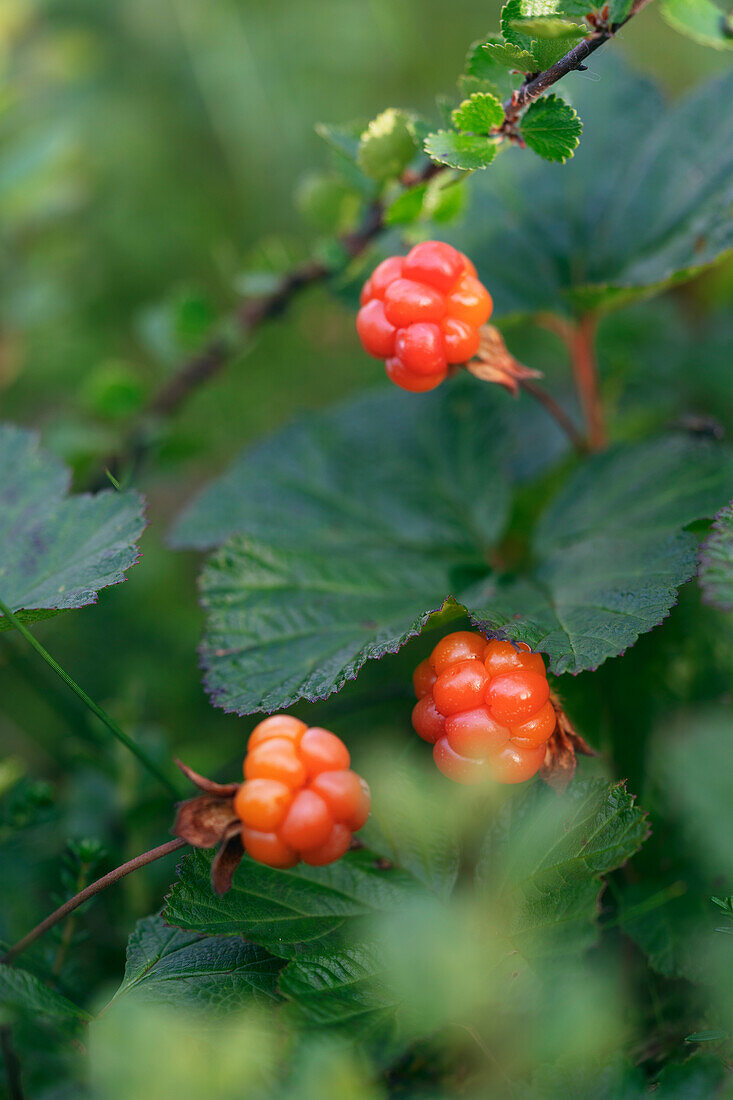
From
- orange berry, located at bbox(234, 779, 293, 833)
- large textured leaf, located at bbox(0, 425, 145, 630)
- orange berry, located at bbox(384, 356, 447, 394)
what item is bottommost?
orange berry, located at bbox(234, 779, 293, 833)

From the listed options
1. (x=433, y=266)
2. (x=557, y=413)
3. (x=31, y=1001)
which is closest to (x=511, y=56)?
(x=433, y=266)

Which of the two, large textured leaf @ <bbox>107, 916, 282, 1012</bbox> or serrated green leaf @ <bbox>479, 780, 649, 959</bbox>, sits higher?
large textured leaf @ <bbox>107, 916, 282, 1012</bbox>

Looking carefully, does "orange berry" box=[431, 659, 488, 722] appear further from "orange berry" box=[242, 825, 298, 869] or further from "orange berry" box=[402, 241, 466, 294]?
"orange berry" box=[402, 241, 466, 294]

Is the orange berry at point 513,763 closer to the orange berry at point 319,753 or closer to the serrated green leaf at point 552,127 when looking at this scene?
the orange berry at point 319,753

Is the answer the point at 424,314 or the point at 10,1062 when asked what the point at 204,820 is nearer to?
the point at 10,1062

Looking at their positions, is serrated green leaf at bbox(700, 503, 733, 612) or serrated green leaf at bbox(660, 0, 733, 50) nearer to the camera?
serrated green leaf at bbox(700, 503, 733, 612)

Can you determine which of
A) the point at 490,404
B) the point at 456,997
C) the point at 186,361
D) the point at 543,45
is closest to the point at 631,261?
the point at 490,404

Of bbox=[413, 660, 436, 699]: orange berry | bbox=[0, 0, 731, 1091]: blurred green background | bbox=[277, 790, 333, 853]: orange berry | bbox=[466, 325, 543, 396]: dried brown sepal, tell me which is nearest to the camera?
bbox=[277, 790, 333, 853]: orange berry

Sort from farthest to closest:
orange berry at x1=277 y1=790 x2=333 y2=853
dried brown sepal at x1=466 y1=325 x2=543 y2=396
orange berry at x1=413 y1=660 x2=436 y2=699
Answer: dried brown sepal at x1=466 y1=325 x2=543 y2=396 → orange berry at x1=413 y1=660 x2=436 y2=699 → orange berry at x1=277 y1=790 x2=333 y2=853

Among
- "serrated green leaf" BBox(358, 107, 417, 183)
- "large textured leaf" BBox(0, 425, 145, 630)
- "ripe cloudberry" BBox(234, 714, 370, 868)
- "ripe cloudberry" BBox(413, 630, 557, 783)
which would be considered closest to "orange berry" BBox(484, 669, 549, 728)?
"ripe cloudberry" BBox(413, 630, 557, 783)

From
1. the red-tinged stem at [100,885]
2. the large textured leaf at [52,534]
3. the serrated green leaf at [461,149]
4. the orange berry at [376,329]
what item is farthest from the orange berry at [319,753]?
the serrated green leaf at [461,149]
